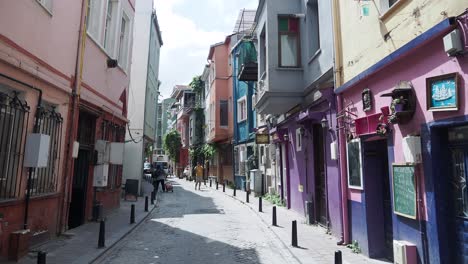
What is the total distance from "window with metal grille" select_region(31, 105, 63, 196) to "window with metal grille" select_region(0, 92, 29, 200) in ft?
2.08

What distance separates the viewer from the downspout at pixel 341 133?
8.65m

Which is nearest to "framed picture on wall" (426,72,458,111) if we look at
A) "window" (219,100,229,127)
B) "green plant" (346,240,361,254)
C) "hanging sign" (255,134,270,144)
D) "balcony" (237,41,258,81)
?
"green plant" (346,240,361,254)

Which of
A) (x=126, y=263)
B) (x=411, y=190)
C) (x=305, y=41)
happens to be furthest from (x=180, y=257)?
(x=305, y=41)

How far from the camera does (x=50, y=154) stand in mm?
8844

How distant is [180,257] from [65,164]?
414 centimetres

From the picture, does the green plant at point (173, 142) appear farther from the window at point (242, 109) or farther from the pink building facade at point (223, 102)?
the window at point (242, 109)

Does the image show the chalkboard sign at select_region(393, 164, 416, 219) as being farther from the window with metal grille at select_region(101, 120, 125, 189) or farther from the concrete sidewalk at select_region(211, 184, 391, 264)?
the window with metal grille at select_region(101, 120, 125, 189)

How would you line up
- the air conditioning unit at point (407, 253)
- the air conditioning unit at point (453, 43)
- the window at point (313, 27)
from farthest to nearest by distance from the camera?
the window at point (313, 27), the air conditioning unit at point (407, 253), the air conditioning unit at point (453, 43)

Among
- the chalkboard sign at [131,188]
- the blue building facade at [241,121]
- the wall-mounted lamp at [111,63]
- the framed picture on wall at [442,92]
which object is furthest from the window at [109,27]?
the framed picture on wall at [442,92]

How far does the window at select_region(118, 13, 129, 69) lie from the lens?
14.7 m

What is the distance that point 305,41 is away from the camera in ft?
39.9

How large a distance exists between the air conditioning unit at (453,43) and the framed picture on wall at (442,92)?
0.32m

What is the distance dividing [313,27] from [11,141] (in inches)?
355

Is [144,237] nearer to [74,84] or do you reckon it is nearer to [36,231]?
[36,231]
